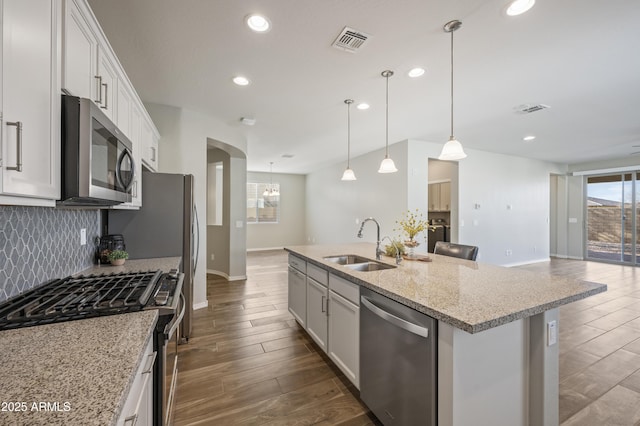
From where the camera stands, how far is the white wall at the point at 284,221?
879cm

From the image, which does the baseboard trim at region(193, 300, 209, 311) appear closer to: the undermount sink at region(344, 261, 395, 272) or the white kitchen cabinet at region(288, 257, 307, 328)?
the white kitchen cabinet at region(288, 257, 307, 328)

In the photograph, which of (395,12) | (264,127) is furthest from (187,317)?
(395,12)

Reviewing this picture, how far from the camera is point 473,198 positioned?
18.7 feet

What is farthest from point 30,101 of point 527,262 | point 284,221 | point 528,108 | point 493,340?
point 527,262

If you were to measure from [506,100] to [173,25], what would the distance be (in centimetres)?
361

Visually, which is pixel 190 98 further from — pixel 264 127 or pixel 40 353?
pixel 40 353

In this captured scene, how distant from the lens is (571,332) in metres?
2.94

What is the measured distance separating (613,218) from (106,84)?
1007 cm

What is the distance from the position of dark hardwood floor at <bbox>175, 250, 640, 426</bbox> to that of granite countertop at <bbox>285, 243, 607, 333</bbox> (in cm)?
90

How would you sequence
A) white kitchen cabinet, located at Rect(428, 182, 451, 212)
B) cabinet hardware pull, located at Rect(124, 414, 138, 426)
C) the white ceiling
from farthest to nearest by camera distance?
white kitchen cabinet, located at Rect(428, 182, 451, 212) → the white ceiling → cabinet hardware pull, located at Rect(124, 414, 138, 426)

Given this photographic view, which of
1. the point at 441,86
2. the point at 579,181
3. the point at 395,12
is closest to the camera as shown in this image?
the point at 395,12

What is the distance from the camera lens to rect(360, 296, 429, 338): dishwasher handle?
127 centimetres

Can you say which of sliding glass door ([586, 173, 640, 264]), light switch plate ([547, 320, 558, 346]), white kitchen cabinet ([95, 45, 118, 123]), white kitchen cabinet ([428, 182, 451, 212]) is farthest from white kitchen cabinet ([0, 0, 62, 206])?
sliding glass door ([586, 173, 640, 264])

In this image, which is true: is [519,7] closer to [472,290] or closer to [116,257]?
[472,290]
